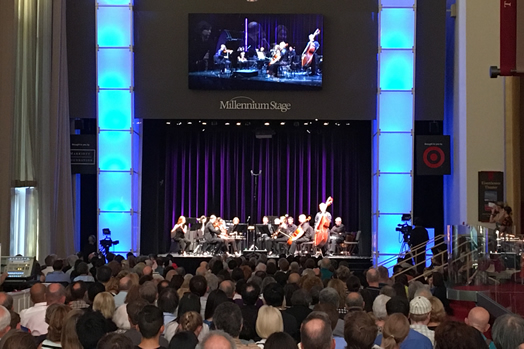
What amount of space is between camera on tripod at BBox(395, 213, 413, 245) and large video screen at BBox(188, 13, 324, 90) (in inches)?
144

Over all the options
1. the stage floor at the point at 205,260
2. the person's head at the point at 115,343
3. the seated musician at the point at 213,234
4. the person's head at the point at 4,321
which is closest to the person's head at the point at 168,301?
the person's head at the point at 4,321

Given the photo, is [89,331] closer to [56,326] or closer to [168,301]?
[56,326]

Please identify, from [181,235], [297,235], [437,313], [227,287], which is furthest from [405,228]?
[437,313]

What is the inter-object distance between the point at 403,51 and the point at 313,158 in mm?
Answer: 4952

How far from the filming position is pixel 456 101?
18.4 meters

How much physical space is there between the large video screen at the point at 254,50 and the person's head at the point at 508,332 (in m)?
14.5

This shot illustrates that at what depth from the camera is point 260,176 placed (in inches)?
896

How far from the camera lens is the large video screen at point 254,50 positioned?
Answer: 18391mm

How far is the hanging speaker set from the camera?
18578 millimetres

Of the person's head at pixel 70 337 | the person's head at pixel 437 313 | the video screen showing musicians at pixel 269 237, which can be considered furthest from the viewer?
the video screen showing musicians at pixel 269 237

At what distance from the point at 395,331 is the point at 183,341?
1.36 metres

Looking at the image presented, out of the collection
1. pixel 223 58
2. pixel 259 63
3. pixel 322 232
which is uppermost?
pixel 223 58

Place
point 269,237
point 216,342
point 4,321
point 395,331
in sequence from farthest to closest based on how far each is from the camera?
point 269,237, point 4,321, point 395,331, point 216,342

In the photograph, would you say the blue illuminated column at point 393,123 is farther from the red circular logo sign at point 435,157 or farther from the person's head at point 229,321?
the person's head at point 229,321
